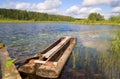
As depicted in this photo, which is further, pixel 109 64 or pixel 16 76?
pixel 109 64

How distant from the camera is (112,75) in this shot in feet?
28.8

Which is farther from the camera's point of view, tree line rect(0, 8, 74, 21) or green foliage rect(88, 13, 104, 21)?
tree line rect(0, 8, 74, 21)

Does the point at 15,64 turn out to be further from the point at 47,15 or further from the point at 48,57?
the point at 47,15

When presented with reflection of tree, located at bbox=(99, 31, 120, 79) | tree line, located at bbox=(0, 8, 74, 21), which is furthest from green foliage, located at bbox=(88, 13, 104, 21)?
reflection of tree, located at bbox=(99, 31, 120, 79)

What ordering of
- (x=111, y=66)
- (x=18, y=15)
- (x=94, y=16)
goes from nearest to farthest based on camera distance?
(x=111, y=66) → (x=94, y=16) → (x=18, y=15)

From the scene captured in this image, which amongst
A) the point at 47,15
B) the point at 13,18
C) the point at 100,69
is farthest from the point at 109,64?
the point at 47,15

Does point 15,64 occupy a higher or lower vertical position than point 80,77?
higher

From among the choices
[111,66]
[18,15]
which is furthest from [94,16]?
[111,66]

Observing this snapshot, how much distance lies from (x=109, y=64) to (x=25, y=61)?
16.7 ft

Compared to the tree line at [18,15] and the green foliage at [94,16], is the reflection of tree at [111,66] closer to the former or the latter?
the green foliage at [94,16]

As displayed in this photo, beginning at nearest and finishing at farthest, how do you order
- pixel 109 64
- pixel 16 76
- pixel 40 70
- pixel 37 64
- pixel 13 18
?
pixel 16 76 → pixel 40 70 → pixel 37 64 → pixel 109 64 → pixel 13 18

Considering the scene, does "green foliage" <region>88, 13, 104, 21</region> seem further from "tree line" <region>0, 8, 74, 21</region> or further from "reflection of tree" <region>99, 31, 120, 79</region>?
"reflection of tree" <region>99, 31, 120, 79</region>

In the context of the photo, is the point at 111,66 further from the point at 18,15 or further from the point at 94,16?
the point at 18,15

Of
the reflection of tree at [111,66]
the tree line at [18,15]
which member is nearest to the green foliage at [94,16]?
the tree line at [18,15]
